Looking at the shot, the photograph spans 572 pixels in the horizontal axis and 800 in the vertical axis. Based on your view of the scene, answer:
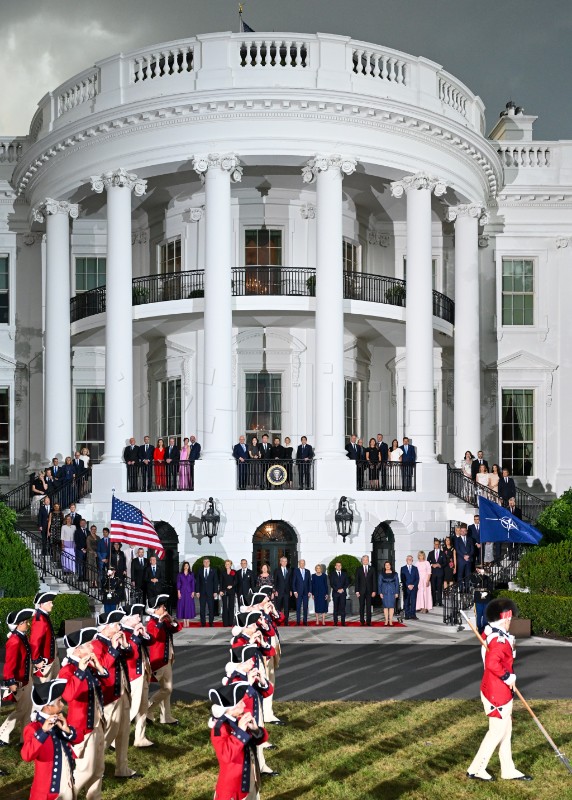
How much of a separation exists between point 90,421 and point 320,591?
13.9 m

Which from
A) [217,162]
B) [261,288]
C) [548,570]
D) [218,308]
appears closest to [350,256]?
[261,288]

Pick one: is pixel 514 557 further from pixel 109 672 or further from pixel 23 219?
pixel 23 219

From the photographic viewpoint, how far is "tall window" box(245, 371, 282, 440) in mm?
37406

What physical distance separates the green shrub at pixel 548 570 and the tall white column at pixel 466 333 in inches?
373

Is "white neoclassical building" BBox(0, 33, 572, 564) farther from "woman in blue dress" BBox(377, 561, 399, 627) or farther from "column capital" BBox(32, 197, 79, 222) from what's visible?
"woman in blue dress" BBox(377, 561, 399, 627)

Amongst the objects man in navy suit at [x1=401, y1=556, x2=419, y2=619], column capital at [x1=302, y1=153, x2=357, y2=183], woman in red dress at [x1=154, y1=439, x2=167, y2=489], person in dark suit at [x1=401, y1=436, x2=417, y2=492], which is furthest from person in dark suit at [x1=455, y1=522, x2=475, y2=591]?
column capital at [x1=302, y1=153, x2=357, y2=183]

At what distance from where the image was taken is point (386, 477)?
32938mm

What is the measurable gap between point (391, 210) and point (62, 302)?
1067 cm

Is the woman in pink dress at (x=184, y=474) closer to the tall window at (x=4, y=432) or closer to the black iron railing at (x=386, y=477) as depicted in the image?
the black iron railing at (x=386, y=477)

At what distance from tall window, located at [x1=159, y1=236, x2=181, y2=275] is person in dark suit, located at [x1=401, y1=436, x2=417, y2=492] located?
968cm

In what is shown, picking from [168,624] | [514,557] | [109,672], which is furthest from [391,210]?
[109,672]

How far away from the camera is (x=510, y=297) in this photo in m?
40.7

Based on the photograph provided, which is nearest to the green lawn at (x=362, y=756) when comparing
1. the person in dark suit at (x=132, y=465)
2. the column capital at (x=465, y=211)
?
the person in dark suit at (x=132, y=465)

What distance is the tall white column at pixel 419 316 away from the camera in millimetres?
33750
